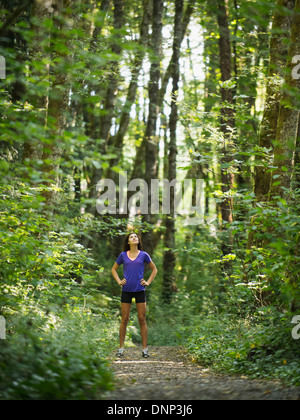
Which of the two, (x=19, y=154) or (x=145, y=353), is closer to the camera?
(x=145, y=353)

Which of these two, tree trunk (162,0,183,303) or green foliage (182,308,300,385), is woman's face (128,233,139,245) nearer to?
green foliage (182,308,300,385)

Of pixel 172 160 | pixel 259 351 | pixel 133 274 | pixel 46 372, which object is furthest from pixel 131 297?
pixel 172 160

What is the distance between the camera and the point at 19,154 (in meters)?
10.9

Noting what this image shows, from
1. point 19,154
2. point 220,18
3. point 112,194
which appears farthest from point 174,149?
point 19,154

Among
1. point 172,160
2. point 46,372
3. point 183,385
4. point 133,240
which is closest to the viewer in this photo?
point 46,372

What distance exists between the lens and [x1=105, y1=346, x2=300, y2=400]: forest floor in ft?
14.7

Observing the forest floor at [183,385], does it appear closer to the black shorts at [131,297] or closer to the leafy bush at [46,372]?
the leafy bush at [46,372]

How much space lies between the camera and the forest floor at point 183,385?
4.47 meters

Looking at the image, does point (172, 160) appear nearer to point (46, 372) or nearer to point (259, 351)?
point (259, 351)

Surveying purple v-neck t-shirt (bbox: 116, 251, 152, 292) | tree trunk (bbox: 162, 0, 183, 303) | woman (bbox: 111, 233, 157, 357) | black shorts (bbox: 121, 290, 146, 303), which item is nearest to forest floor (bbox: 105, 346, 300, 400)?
woman (bbox: 111, 233, 157, 357)

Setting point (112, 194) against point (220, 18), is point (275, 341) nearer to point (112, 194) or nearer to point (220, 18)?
point (220, 18)

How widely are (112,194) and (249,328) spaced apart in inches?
534

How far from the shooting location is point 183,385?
5250mm

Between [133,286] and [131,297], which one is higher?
[133,286]
